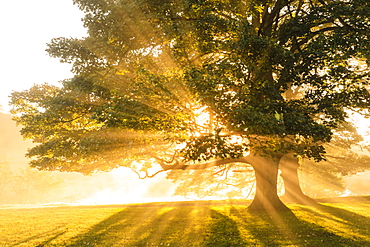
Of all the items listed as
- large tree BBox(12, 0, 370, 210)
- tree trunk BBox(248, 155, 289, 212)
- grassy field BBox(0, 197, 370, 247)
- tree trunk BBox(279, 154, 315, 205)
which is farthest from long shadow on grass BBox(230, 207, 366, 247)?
tree trunk BBox(279, 154, 315, 205)

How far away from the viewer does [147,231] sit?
13.6 m

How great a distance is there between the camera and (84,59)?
16219mm

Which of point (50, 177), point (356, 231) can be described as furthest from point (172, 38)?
point (50, 177)

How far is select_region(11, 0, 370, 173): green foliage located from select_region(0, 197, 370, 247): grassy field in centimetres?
389

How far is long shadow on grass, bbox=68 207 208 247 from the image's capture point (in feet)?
38.4

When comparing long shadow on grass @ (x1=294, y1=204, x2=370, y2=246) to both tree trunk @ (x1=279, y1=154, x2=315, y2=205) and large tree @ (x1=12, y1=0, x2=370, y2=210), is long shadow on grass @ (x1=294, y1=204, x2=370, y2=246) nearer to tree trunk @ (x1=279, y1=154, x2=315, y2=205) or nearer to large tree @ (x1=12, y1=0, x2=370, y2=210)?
large tree @ (x1=12, y1=0, x2=370, y2=210)

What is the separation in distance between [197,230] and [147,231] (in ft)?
9.16

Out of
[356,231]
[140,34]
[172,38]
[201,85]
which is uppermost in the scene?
[140,34]

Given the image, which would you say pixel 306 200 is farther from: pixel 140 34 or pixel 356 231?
pixel 140 34

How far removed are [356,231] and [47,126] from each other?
19526mm

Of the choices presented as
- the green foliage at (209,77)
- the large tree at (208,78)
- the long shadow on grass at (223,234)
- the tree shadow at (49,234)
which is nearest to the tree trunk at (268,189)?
the long shadow on grass at (223,234)

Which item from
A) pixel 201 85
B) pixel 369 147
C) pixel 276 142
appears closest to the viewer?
pixel 201 85

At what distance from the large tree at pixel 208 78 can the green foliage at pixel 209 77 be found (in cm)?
6

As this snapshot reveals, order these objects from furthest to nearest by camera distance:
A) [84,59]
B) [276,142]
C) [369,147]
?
[369,147]
[84,59]
[276,142]
